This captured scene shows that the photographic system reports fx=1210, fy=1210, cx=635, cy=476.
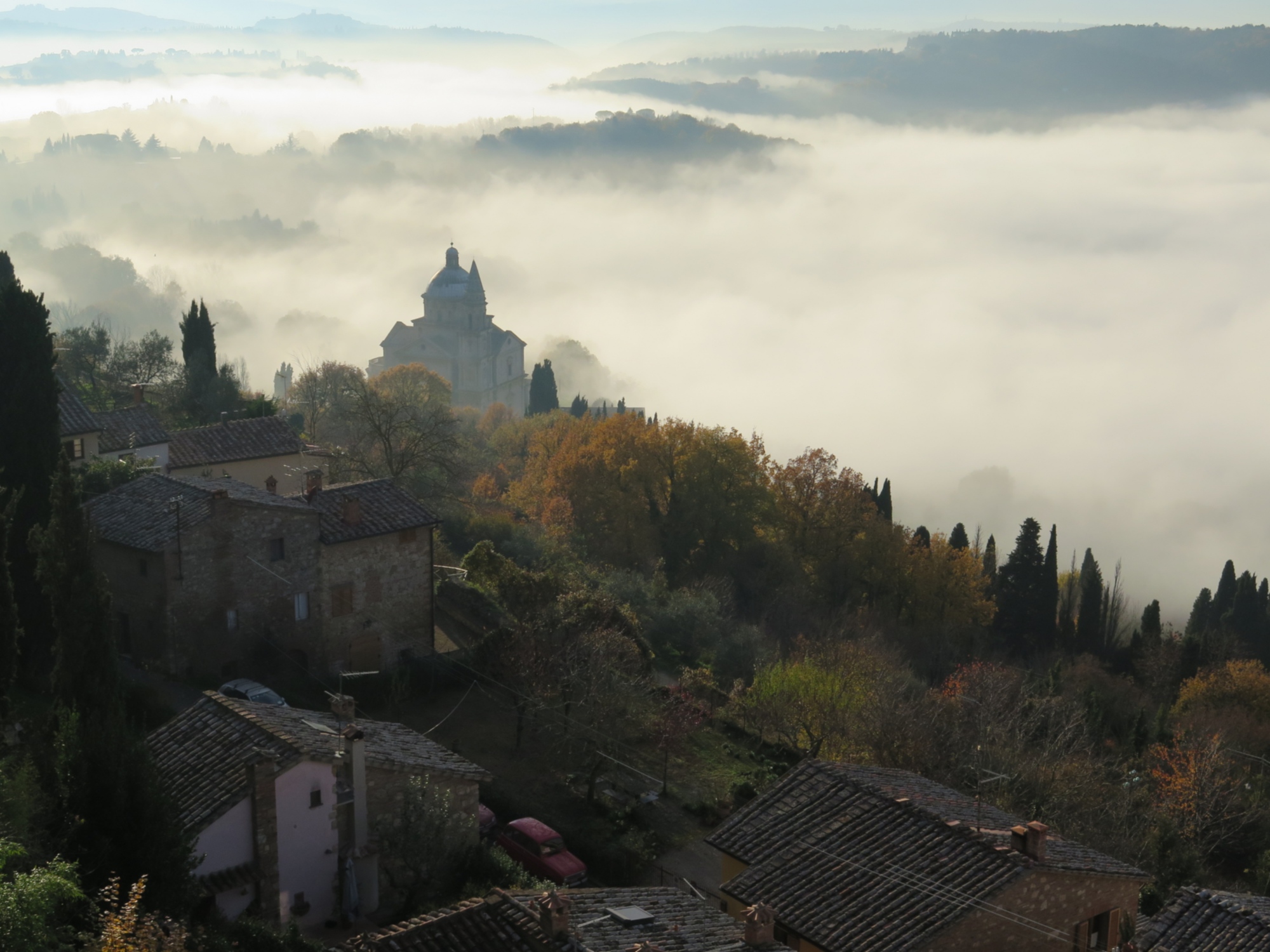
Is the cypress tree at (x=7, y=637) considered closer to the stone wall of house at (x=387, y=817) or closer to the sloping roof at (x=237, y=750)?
the sloping roof at (x=237, y=750)

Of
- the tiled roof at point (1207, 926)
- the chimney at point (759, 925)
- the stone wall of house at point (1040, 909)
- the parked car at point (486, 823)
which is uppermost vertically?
the chimney at point (759, 925)

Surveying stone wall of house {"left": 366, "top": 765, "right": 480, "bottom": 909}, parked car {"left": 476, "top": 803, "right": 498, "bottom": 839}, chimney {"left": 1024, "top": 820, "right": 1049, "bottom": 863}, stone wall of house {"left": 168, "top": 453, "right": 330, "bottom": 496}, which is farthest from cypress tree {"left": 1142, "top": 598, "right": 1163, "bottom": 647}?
stone wall of house {"left": 366, "top": 765, "right": 480, "bottom": 909}

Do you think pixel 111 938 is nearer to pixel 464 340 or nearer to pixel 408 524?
pixel 408 524

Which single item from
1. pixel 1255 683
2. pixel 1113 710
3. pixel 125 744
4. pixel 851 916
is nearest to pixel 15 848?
pixel 125 744

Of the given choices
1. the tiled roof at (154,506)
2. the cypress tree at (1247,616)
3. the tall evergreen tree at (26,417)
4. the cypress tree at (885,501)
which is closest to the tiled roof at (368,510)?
the tiled roof at (154,506)

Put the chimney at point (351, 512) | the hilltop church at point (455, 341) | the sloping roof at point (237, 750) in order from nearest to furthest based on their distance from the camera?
the sloping roof at point (237, 750)
the chimney at point (351, 512)
the hilltop church at point (455, 341)
